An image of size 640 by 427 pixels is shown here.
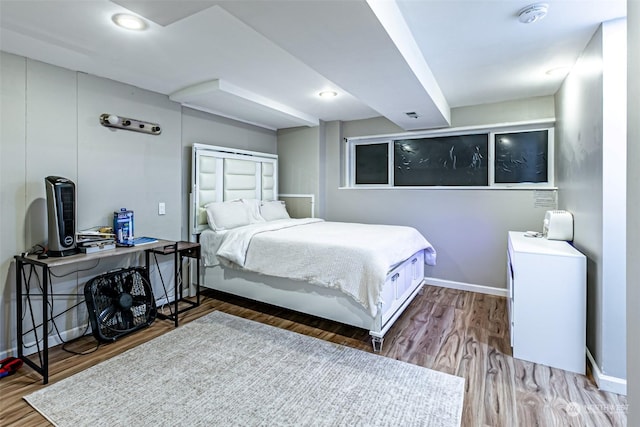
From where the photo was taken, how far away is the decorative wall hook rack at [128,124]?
287 cm

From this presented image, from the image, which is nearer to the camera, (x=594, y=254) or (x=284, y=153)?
(x=594, y=254)

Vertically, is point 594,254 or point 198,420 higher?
point 594,254

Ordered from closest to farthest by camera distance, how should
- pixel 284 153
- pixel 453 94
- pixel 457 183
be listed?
pixel 453 94 → pixel 457 183 → pixel 284 153

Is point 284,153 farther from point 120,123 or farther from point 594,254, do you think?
point 594,254

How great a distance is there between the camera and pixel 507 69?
9.16 ft

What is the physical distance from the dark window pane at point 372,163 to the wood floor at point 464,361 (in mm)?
1877

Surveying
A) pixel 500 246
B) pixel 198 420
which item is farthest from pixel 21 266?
pixel 500 246

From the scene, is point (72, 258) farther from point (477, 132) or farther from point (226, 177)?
point (477, 132)

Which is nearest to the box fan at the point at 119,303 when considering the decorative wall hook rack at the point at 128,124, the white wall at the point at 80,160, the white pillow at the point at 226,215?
the white wall at the point at 80,160

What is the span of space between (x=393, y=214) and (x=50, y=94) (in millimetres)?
3892

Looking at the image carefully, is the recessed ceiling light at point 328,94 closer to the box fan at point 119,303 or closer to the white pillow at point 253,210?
the white pillow at point 253,210

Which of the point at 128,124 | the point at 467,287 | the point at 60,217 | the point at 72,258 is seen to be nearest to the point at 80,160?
the point at 128,124

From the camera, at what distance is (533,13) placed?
190 centimetres

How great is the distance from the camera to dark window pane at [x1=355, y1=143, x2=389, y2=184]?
463cm
